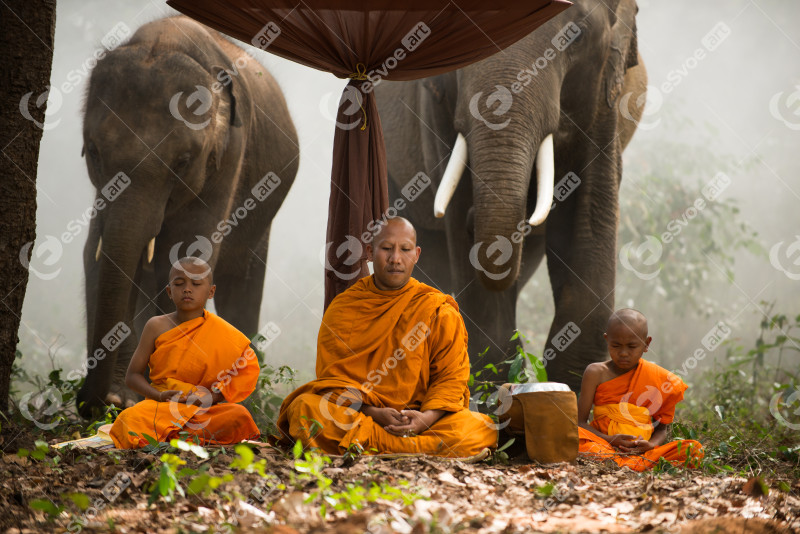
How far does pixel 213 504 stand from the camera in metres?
3.18

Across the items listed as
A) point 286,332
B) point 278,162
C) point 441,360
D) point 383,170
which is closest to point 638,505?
point 441,360

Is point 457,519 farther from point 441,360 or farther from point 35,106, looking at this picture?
point 35,106

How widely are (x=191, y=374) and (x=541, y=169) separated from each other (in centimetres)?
310

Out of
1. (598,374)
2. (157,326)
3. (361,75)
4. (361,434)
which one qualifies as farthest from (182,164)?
(598,374)

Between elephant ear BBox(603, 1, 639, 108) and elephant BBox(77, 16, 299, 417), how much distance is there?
10.8 ft

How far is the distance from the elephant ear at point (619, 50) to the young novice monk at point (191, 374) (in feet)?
13.0

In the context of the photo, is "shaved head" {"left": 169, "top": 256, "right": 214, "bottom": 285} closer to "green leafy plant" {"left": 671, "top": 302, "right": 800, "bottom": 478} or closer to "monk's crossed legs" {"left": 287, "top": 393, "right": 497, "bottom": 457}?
"monk's crossed legs" {"left": 287, "top": 393, "right": 497, "bottom": 457}

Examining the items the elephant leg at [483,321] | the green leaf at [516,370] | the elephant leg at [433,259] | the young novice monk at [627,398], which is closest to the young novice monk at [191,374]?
the green leaf at [516,370]

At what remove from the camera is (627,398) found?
195 inches

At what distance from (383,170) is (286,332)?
1291cm

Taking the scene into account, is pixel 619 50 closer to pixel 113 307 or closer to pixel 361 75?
pixel 361 75

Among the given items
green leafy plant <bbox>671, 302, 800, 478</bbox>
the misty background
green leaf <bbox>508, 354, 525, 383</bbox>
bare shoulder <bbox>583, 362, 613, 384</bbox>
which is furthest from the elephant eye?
the misty background

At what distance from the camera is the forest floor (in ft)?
9.71

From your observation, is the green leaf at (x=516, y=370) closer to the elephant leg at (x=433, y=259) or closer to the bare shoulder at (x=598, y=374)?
the bare shoulder at (x=598, y=374)
